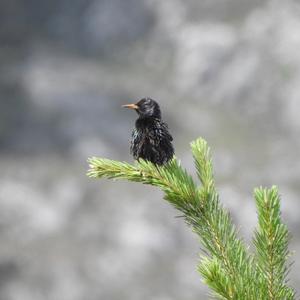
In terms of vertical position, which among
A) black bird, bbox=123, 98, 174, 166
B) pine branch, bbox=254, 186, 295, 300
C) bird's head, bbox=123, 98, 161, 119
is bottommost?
pine branch, bbox=254, 186, 295, 300

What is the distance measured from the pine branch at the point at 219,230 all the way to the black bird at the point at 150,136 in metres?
0.47

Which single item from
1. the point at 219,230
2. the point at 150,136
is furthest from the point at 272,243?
the point at 150,136

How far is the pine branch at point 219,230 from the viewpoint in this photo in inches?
237

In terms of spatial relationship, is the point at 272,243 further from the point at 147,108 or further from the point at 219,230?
the point at 147,108

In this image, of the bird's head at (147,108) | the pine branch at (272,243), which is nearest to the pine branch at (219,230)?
the pine branch at (272,243)

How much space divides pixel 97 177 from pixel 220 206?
5.44ft

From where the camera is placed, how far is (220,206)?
22.4 ft

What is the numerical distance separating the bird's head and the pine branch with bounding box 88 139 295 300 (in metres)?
1.21

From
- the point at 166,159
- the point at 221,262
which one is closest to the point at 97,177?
the point at 166,159

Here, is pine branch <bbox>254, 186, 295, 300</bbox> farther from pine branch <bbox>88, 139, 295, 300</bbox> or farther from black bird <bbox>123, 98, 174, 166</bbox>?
black bird <bbox>123, 98, 174, 166</bbox>

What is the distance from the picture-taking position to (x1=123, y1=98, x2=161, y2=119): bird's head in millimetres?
8445

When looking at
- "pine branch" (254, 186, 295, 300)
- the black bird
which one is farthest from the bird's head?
"pine branch" (254, 186, 295, 300)

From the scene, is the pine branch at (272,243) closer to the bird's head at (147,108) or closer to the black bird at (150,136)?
the black bird at (150,136)

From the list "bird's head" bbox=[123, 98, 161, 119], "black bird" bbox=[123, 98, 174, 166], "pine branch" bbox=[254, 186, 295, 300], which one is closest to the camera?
"pine branch" bbox=[254, 186, 295, 300]
